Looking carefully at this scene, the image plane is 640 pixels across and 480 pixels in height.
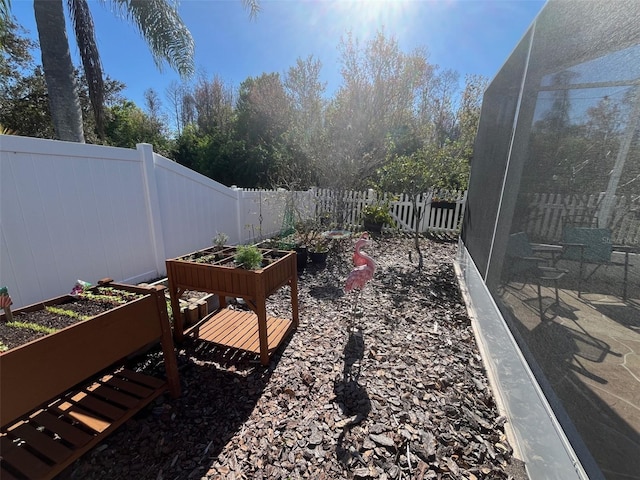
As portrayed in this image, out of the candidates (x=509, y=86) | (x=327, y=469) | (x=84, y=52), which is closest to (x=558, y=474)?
(x=327, y=469)

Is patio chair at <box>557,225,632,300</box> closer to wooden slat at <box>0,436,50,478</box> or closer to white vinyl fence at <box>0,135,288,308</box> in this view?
wooden slat at <box>0,436,50,478</box>

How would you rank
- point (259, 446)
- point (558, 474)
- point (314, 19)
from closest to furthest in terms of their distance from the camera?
1. point (558, 474)
2. point (259, 446)
3. point (314, 19)

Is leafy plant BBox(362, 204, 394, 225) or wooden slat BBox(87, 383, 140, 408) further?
leafy plant BBox(362, 204, 394, 225)

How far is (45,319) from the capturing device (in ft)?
4.65

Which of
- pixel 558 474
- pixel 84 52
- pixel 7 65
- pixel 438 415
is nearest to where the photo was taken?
pixel 558 474

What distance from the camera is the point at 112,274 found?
10.2 ft

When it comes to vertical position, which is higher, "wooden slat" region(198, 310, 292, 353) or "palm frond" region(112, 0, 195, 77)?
"palm frond" region(112, 0, 195, 77)

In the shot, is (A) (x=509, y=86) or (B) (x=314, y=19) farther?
(B) (x=314, y=19)

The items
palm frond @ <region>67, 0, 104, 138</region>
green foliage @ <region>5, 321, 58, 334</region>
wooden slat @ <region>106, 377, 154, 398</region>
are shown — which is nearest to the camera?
green foliage @ <region>5, 321, 58, 334</region>

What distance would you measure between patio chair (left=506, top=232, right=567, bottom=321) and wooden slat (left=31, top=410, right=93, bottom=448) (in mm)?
2529

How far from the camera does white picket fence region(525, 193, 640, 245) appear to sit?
2.86 feet

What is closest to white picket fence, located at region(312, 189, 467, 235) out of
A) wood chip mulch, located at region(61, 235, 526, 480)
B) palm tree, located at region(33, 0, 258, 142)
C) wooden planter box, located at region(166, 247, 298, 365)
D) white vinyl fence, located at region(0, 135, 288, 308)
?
white vinyl fence, located at region(0, 135, 288, 308)

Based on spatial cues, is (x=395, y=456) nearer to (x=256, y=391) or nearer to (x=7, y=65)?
(x=256, y=391)

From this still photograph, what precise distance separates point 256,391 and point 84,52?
6.67 metres
